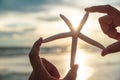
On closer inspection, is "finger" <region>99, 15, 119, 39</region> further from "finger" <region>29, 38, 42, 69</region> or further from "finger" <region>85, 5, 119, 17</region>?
"finger" <region>29, 38, 42, 69</region>

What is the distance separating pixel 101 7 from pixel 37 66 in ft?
1.55

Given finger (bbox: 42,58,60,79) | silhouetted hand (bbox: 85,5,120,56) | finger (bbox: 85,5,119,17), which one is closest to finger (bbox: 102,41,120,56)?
silhouetted hand (bbox: 85,5,120,56)

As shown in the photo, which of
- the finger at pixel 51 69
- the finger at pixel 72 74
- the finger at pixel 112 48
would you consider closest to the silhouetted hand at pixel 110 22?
the finger at pixel 112 48

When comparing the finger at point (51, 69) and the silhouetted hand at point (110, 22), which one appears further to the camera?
the finger at point (51, 69)

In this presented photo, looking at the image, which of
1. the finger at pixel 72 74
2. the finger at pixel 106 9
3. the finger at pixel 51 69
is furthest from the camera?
the finger at pixel 51 69

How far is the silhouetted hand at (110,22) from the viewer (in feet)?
5.83

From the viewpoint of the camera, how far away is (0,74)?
4228cm

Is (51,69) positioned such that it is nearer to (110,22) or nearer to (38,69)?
(38,69)

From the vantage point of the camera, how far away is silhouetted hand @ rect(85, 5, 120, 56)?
178 centimetres

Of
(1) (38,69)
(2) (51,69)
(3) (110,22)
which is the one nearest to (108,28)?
(3) (110,22)

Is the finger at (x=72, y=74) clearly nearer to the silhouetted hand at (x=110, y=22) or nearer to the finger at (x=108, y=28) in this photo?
the silhouetted hand at (x=110, y=22)

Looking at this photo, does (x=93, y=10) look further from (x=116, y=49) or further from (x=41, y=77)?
(x=41, y=77)

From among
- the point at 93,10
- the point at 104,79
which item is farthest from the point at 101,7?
the point at 104,79

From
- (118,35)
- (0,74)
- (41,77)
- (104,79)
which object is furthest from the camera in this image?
(0,74)
